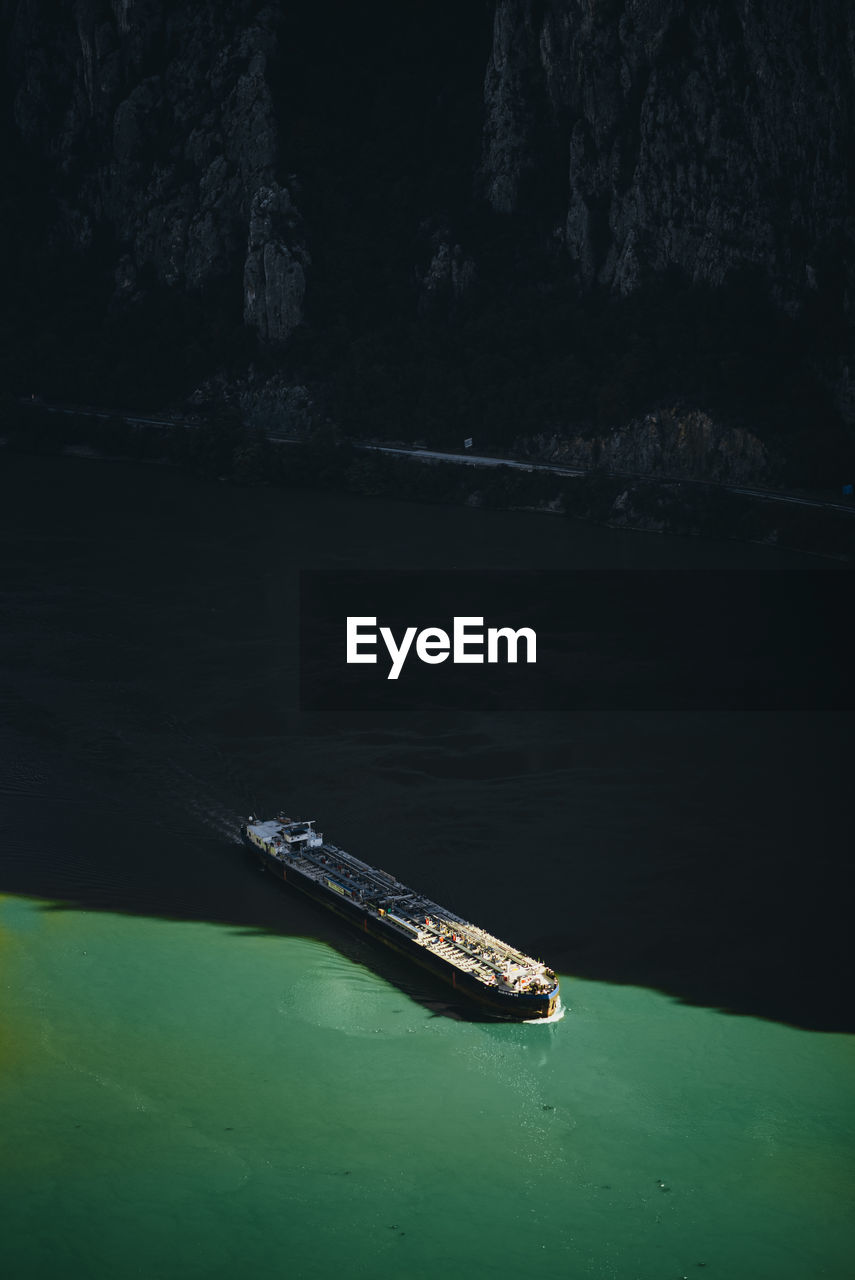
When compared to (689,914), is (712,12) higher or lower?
higher


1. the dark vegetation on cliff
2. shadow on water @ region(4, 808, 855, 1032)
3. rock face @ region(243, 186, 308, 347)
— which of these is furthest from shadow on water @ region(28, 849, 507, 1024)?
rock face @ region(243, 186, 308, 347)

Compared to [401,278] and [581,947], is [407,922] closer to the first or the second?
[581,947]

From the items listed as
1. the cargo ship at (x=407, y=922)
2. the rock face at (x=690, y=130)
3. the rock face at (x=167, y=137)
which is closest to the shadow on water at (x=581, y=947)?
the cargo ship at (x=407, y=922)

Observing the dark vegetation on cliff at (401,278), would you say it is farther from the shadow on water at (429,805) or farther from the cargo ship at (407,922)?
the cargo ship at (407,922)

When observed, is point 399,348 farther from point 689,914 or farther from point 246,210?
point 689,914

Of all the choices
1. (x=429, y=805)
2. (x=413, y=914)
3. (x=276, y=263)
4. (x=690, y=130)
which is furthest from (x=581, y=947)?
(x=276, y=263)

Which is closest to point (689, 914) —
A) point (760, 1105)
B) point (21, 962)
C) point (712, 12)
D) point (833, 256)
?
point (760, 1105)
